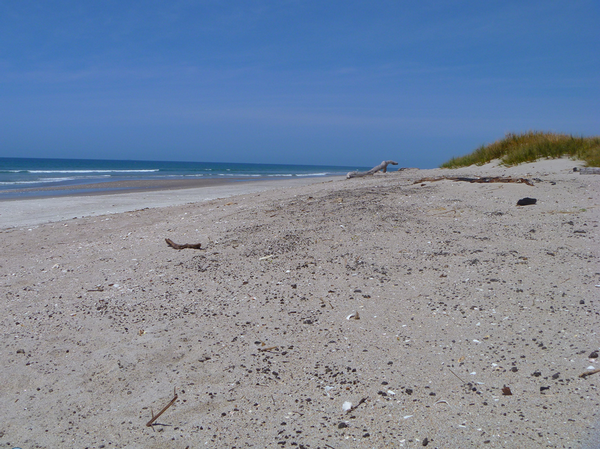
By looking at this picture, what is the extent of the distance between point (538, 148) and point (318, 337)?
1063cm

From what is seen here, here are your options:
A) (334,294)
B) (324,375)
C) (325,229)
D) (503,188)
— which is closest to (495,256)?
(334,294)

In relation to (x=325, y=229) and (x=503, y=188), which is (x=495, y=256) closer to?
(x=325, y=229)

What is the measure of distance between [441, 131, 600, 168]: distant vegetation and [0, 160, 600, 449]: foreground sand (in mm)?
6287

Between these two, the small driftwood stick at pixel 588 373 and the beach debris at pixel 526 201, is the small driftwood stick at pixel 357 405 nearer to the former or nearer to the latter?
the small driftwood stick at pixel 588 373

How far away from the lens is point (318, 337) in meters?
3.08

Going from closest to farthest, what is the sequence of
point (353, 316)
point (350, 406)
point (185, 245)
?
point (350, 406) < point (353, 316) < point (185, 245)

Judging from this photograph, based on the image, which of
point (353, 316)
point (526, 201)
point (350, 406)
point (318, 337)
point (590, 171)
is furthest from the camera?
point (590, 171)

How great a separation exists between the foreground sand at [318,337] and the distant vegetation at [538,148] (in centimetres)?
629

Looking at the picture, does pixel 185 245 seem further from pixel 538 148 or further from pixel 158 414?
pixel 538 148

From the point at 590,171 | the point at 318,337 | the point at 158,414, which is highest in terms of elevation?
the point at 590,171

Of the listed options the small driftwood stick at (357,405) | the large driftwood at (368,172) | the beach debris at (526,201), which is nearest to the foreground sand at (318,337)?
the small driftwood stick at (357,405)

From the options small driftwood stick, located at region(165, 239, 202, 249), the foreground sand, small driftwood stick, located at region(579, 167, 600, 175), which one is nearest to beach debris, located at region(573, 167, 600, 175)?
small driftwood stick, located at region(579, 167, 600, 175)

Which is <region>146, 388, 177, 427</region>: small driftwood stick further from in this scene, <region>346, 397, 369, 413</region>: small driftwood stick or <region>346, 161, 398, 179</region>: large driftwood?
<region>346, 161, 398, 179</region>: large driftwood

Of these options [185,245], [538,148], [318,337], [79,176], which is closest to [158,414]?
[318,337]
